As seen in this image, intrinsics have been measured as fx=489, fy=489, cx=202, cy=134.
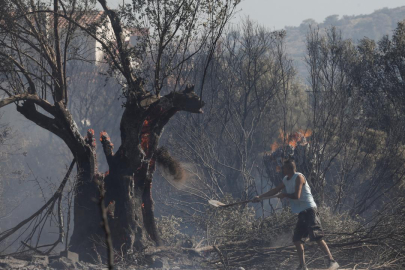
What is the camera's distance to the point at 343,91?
709 inches

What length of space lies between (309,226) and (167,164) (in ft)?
19.2

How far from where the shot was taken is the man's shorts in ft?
27.4

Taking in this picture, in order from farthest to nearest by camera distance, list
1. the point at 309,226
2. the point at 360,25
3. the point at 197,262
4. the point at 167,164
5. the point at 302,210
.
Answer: the point at 360,25
the point at 167,164
the point at 197,262
the point at 302,210
the point at 309,226

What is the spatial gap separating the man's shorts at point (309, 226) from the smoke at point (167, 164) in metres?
5.18

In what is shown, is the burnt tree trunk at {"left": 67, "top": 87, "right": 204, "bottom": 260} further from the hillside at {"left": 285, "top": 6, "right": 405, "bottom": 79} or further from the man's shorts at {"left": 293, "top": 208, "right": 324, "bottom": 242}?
the hillside at {"left": 285, "top": 6, "right": 405, "bottom": 79}

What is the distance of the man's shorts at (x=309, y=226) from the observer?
27.4 ft

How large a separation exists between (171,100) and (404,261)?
5.69 meters

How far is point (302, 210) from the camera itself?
8516 millimetres

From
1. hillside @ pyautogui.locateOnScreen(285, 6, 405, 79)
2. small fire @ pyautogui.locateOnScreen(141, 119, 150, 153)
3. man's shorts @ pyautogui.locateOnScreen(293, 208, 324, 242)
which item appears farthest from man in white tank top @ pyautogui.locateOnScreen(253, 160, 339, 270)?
hillside @ pyautogui.locateOnScreen(285, 6, 405, 79)

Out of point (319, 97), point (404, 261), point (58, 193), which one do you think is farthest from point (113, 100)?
point (404, 261)

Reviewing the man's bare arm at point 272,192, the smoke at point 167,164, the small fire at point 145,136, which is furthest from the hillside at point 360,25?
the man's bare arm at point 272,192

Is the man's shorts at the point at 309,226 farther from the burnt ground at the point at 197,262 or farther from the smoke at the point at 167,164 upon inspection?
the smoke at the point at 167,164

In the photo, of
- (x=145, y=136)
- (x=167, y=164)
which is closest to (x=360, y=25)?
(x=167, y=164)

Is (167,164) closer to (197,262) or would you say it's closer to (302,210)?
(197,262)
